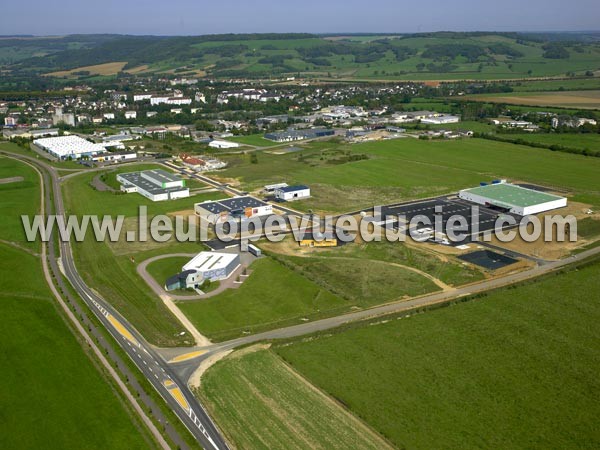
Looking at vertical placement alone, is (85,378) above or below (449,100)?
below

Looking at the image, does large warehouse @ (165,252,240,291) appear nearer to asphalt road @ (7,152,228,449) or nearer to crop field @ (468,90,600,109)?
asphalt road @ (7,152,228,449)

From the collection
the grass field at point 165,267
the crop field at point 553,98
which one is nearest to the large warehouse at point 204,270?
the grass field at point 165,267

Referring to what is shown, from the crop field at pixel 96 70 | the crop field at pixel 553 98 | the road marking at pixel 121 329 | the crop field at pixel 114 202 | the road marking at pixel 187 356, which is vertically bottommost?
the road marking at pixel 187 356

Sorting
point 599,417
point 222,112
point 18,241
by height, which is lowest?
point 599,417

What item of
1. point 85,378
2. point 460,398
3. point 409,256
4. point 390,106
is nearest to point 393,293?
point 409,256

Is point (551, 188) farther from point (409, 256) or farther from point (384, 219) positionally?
point (409, 256)

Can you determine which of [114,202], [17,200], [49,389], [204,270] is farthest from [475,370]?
[17,200]

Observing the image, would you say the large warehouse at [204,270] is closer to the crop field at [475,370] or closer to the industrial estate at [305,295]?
the industrial estate at [305,295]

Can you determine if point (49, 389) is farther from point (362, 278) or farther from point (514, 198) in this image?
point (514, 198)
